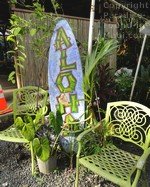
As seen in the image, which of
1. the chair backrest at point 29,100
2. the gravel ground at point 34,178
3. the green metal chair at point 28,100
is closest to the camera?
the gravel ground at point 34,178

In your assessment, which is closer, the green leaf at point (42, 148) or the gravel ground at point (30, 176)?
the green leaf at point (42, 148)

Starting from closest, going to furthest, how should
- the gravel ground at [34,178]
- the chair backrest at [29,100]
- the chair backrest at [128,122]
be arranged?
the chair backrest at [128,122], the gravel ground at [34,178], the chair backrest at [29,100]

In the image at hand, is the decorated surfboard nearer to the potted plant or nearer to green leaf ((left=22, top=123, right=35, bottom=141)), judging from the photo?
the potted plant

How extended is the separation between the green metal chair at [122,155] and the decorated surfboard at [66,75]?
479 mm

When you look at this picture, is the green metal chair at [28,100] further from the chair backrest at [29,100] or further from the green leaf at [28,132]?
the green leaf at [28,132]

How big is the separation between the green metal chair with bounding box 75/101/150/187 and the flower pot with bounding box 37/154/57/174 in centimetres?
53

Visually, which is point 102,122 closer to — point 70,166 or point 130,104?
point 130,104

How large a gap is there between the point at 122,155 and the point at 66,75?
1.27 metres

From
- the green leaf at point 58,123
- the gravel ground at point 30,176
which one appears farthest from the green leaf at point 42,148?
the gravel ground at point 30,176

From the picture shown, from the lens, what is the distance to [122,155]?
281 centimetres

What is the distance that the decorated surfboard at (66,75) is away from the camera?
323 cm

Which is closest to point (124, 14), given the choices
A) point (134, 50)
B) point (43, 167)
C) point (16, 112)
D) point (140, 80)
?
point (134, 50)

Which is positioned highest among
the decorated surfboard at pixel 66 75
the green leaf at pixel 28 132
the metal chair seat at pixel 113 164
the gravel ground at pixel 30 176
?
the decorated surfboard at pixel 66 75

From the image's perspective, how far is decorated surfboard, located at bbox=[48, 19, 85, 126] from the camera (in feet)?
10.6
